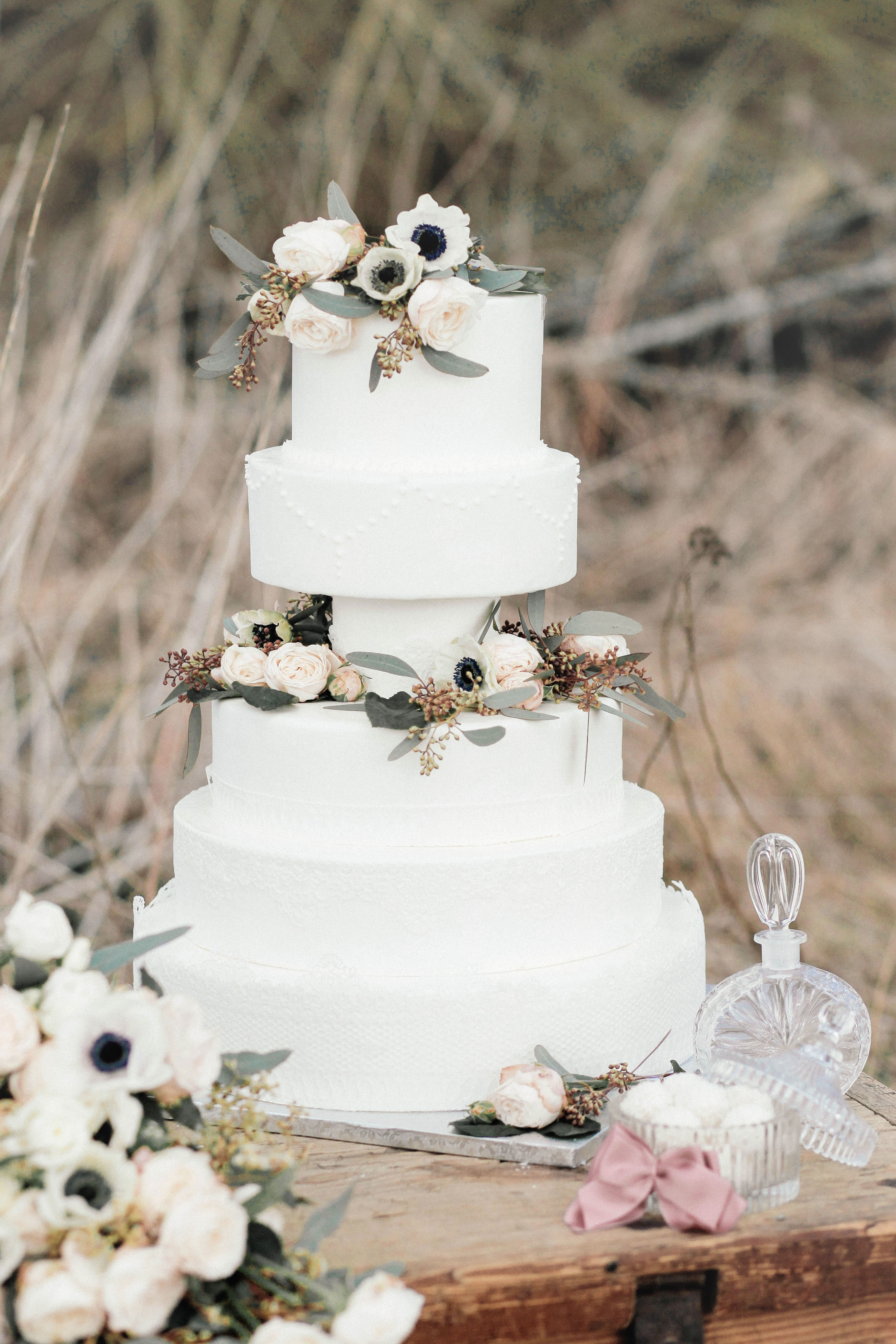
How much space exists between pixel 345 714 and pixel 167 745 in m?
1.36

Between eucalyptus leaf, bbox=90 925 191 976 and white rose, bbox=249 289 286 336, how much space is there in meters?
0.97

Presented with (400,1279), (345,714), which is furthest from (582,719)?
(400,1279)

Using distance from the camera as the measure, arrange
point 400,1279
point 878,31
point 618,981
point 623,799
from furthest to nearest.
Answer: point 878,31 → point 623,799 → point 618,981 → point 400,1279

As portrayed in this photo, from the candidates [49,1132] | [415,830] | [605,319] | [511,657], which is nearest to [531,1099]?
[415,830]

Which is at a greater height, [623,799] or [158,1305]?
[623,799]

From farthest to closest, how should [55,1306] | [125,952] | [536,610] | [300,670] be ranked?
[536,610]
[300,670]
[125,952]
[55,1306]

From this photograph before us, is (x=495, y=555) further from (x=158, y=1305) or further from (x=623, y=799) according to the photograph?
→ (x=158, y=1305)

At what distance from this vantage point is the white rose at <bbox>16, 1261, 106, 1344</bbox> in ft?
4.82

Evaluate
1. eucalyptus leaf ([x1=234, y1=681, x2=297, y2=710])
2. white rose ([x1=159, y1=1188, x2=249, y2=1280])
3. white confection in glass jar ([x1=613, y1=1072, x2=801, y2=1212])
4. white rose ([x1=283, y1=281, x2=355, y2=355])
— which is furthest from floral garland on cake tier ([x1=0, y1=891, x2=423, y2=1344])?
white rose ([x1=283, y1=281, x2=355, y2=355])

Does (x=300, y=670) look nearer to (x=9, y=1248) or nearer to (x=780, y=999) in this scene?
(x=780, y=999)

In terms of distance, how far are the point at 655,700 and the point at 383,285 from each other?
0.74m

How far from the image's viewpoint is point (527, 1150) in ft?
6.75

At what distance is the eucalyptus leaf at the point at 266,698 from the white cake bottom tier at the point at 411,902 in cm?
17

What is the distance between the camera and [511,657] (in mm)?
2277
